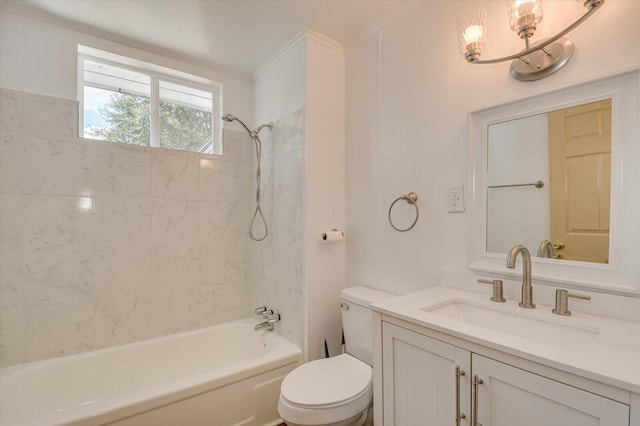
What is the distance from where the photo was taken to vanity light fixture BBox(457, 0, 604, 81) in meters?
1.14

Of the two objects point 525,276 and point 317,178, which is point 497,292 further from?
point 317,178

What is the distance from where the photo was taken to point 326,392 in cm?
144

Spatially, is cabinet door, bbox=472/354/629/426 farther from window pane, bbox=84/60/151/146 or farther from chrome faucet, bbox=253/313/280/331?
window pane, bbox=84/60/151/146

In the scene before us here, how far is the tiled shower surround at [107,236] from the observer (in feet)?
5.92

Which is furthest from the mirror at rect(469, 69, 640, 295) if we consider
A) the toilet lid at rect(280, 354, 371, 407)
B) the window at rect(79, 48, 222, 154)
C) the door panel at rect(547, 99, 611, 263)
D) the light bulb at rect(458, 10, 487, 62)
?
the window at rect(79, 48, 222, 154)

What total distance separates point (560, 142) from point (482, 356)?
0.88 metres

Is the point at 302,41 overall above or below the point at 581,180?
above

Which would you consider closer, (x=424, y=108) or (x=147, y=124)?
(x=424, y=108)

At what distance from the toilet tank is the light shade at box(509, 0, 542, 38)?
1.38m

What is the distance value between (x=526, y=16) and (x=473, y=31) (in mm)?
207

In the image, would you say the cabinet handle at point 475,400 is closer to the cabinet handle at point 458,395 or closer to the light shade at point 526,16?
the cabinet handle at point 458,395

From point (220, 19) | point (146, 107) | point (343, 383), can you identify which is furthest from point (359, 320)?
point (146, 107)

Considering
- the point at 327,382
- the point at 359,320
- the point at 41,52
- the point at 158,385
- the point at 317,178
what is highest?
the point at 41,52

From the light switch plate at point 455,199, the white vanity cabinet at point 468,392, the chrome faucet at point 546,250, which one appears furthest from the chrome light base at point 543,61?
the white vanity cabinet at point 468,392
